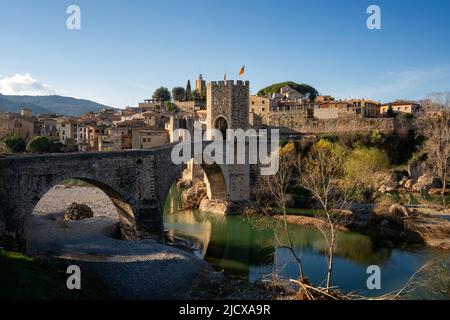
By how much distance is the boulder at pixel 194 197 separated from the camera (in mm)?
29984

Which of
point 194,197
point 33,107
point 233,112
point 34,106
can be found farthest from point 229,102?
point 34,106

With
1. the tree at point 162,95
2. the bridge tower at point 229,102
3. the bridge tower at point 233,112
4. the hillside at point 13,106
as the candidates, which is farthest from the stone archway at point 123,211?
the hillside at point 13,106

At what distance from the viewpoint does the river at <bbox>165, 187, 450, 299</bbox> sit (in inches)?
612

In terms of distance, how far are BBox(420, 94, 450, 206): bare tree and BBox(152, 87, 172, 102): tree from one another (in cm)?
5102

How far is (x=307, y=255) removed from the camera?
1925 cm

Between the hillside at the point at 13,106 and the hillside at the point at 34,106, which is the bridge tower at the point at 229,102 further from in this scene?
the hillside at the point at 13,106

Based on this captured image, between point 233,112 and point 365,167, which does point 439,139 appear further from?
point 233,112

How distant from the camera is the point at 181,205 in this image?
30.9 m

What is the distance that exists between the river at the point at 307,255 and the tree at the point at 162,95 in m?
58.7

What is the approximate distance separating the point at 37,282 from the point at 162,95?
7318cm

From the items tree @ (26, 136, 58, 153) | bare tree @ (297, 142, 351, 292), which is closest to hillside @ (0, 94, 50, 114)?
tree @ (26, 136, 58, 153)
